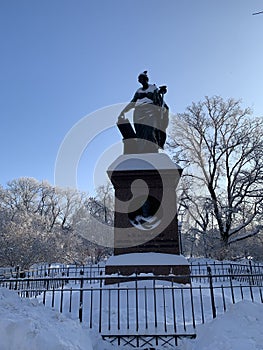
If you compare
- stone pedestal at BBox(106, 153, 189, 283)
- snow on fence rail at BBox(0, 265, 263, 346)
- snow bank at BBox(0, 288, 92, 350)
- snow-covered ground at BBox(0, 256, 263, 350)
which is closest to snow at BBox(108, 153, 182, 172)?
stone pedestal at BBox(106, 153, 189, 283)

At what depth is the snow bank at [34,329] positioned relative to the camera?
130 inches

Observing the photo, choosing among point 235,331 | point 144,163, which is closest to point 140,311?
point 235,331

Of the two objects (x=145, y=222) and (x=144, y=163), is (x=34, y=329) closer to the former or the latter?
(x=145, y=222)

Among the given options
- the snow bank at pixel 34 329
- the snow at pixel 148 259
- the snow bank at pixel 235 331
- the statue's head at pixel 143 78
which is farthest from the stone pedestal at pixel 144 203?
the snow bank at pixel 34 329

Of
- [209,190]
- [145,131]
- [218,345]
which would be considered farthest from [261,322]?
[209,190]

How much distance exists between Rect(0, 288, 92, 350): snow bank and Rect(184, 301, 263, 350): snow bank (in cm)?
170

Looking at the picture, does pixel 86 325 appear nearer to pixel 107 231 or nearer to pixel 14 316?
pixel 14 316

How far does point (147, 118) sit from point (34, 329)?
8.47 m

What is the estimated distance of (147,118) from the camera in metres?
10.7

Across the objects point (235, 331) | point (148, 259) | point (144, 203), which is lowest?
point (235, 331)

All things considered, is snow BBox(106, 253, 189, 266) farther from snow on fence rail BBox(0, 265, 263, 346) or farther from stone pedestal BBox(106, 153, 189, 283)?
snow on fence rail BBox(0, 265, 263, 346)

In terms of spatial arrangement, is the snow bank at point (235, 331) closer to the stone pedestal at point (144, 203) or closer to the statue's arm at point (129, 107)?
the stone pedestal at point (144, 203)

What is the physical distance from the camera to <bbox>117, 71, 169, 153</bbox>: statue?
34.4 feet

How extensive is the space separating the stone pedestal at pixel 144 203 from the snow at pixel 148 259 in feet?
1.14
